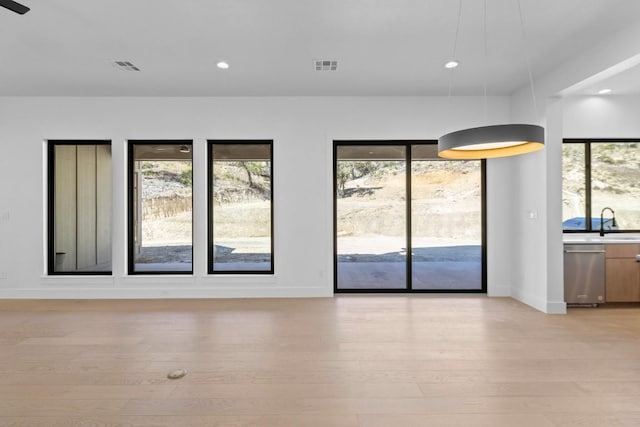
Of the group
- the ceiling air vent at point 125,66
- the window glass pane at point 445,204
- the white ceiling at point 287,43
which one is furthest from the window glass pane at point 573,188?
the ceiling air vent at point 125,66

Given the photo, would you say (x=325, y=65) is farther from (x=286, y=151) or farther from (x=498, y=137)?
(x=498, y=137)

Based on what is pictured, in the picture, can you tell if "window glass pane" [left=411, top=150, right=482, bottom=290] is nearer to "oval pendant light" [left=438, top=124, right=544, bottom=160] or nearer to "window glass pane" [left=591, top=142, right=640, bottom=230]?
"window glass pane" [left=591, top=142, right=640, bottom=230]

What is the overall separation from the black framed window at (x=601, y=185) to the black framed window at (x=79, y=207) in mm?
7206

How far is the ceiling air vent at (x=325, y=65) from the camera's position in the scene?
418 cm

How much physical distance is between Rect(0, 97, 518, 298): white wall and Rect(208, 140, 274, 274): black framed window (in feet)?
0.80

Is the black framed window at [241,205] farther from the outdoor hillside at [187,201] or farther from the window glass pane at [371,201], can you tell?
the window glass pane at [371,201]

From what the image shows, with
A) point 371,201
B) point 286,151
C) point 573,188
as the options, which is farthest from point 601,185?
point 286,151

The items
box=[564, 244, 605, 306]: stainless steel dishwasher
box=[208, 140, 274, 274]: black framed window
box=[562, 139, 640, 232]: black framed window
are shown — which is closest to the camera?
box=[564, 244, 605, 306]: stainless steel dishwasher

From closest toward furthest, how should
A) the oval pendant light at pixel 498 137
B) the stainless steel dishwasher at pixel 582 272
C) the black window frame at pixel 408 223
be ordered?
the oval pendant light at pixel 498 137 → the stainless steel dishwasher at pixel 582 272 → the black window frame at pixel 408 223

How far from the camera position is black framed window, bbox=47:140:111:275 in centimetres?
559

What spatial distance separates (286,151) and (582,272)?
4.45 m

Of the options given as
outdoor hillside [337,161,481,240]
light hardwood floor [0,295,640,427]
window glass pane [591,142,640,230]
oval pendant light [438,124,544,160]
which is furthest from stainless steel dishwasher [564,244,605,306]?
oval pendant light [438,124,544,160]

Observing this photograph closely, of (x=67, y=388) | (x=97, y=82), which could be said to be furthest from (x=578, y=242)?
(x=97, y=82)

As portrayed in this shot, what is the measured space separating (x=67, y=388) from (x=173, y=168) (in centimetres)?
370
